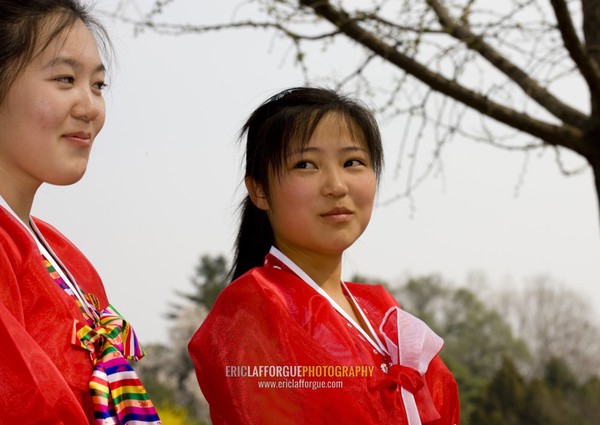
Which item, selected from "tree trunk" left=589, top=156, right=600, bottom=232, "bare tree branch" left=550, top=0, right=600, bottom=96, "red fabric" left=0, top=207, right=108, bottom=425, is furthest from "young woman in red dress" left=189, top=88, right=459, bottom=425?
"tree trunk" left=589, top=156, right=600, bottom=232

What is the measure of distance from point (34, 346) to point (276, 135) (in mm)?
754

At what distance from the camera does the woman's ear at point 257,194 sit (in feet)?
7.19

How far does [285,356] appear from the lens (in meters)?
1.96

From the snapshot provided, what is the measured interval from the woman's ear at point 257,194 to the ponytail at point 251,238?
2.6 inches

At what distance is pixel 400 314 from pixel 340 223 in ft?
1.01

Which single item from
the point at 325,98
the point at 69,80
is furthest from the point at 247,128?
the point at 69,80

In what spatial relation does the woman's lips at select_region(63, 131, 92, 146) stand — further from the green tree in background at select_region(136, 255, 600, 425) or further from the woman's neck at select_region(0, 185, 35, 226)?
the green tree in background at select_region(136, 255, 600, 425)

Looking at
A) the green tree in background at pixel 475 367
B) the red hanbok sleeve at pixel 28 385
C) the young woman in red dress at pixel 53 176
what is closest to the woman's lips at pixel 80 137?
the young woman in red dress at pixel 53 176

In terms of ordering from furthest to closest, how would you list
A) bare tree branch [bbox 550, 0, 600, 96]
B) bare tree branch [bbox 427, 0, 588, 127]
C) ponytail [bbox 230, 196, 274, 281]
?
bare tree branch [bbox 427, 0, 588, 127]
bare tree branch [bbox 550, 0, 600, 96]
ponytail [bbox 230, 196, 274, 281]

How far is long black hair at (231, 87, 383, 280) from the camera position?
2.13 m

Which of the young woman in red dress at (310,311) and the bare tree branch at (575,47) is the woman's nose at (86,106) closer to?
the young woman in red dress at (310,311)

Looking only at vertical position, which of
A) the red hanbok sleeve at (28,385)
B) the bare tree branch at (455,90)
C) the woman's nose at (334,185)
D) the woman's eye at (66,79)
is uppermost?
the bare tree branch at (455,90)

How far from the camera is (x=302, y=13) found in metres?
3.69

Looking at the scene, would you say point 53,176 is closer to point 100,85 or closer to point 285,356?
point 100,85
